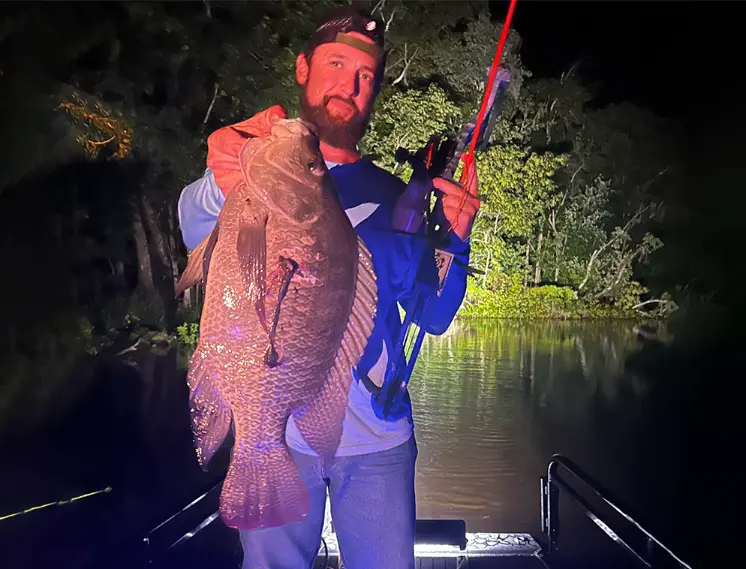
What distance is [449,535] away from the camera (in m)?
2.83

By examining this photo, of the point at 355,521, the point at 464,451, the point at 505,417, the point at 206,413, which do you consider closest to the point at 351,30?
the point at 206,413

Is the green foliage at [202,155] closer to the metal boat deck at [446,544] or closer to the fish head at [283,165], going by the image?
the metal boat deck at [446,544]

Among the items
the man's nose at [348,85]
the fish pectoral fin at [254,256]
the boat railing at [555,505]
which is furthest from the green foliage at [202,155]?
the fish pectoral fin at [254,256]

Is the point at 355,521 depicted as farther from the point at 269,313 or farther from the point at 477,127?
the point at 477,127

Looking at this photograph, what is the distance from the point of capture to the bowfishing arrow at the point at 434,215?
136cm

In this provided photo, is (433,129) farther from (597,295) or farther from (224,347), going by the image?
(224,347)

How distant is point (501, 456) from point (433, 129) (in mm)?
7368

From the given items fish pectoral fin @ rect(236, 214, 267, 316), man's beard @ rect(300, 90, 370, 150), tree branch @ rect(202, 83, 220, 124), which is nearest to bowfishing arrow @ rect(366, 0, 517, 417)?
man's beard @ rect(300, 90, 370, 150)

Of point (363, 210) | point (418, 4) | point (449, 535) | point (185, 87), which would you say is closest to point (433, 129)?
point (418, 4)

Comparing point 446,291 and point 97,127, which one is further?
point 97,127

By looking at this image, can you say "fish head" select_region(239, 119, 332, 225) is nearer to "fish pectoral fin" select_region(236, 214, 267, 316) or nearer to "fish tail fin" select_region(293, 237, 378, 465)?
"fish pectoral fin" select_region(236, 214, 267, 316)

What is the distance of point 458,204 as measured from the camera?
1.35 metres

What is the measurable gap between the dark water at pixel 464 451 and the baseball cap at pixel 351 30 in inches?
67.4

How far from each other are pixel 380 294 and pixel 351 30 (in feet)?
1.88
